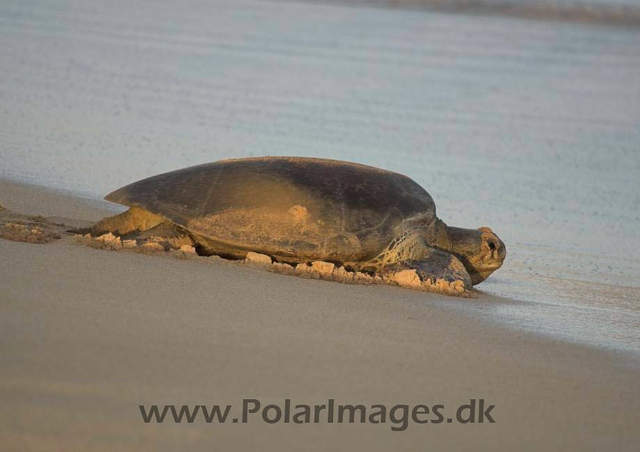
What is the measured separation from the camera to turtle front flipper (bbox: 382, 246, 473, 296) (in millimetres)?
4598

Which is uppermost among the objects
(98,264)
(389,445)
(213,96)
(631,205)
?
(213,96)

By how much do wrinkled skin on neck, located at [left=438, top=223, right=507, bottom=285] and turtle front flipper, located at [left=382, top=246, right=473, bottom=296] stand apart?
0.16 meters

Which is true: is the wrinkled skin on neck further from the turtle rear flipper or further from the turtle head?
the turtle rear flipper

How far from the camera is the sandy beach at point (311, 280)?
272 centimetres

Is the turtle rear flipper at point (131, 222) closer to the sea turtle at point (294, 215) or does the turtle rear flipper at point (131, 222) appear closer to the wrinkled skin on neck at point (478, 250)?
the sea turtle at point (294, 215)

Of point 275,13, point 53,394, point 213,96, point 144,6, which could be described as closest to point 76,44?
point 213,96

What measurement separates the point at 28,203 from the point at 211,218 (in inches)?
60.8

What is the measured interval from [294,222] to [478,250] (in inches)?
47.8

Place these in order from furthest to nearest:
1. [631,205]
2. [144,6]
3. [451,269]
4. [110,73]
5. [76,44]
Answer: [144,6], [76,44], [110,73], [631,205], [451,269]

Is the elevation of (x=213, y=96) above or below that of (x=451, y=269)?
above

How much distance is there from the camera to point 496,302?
180 inches

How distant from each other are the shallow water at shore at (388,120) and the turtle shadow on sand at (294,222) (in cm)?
56

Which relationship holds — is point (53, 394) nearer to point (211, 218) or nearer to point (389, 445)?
point (389, 445)

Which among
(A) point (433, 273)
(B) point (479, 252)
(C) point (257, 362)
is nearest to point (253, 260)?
(A) point (433, 273)
